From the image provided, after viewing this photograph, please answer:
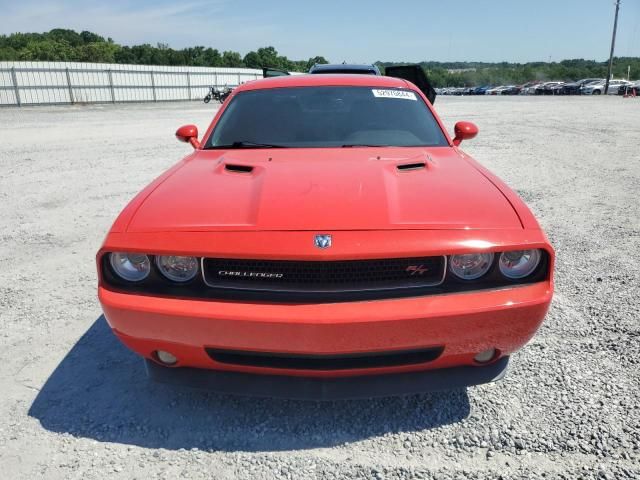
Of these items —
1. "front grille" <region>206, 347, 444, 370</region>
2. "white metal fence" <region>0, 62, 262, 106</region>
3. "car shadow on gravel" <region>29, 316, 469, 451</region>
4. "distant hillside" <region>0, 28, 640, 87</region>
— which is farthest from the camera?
"distant hillside" <region>0, 28, 640, 87</region>

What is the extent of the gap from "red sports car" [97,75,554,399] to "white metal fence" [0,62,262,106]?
29.6m

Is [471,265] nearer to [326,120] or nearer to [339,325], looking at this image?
[339,325]

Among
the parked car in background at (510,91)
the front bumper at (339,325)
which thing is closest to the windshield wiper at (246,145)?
the front bumper at (339,325)

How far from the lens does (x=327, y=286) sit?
1.82 m

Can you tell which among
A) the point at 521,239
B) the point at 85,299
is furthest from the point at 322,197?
the point at 85,299

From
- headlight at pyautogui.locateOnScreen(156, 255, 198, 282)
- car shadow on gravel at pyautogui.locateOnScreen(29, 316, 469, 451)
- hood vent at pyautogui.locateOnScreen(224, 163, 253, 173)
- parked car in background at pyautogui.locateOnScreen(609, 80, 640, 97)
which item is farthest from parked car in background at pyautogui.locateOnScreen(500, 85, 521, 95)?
headlight at pyautogui.locateOnScreen(156, 255, 198, 282)

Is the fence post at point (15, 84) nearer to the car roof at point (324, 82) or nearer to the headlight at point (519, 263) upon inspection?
the car roof at point (324, 82)

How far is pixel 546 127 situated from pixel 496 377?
14.8m

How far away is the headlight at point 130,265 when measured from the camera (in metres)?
1.94

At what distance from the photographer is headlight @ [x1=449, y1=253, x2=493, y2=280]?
190cm

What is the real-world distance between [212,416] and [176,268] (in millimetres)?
752

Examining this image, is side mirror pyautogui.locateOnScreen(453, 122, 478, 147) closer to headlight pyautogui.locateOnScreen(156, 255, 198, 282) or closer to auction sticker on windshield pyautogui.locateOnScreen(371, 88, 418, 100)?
auction sticker on windshield pyautogui.locateOnScreen(371, 88, 418, 100)

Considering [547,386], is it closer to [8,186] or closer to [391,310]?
[391,310]

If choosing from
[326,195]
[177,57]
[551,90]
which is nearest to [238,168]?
[326,195]
